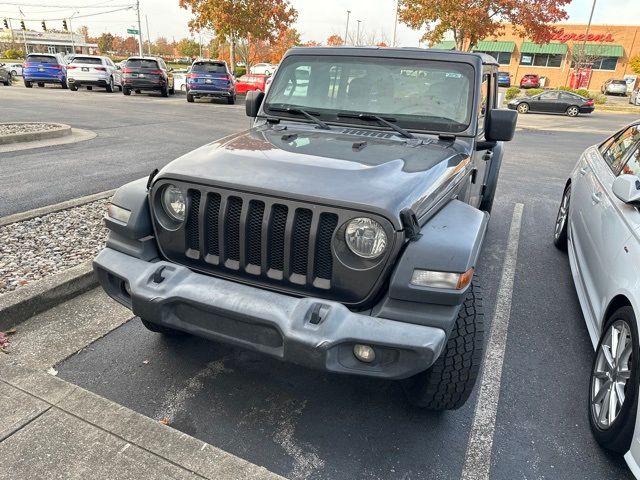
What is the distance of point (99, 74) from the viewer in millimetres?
21672

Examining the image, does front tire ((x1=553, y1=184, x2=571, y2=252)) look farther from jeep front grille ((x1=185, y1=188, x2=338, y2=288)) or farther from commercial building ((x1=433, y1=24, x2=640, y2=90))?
commercial building ((x1=433, y1=24, x2=640, y2=90))

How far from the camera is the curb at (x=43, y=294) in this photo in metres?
3.26

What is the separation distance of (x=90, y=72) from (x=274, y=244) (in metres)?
23.0

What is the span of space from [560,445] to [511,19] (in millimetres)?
24040

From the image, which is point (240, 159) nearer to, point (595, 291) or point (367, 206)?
point (367, 206)

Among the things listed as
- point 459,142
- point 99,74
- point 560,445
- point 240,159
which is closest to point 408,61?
point 459,142

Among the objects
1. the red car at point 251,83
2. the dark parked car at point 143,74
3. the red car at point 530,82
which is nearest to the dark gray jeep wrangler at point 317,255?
the dark parked car at point 143,74

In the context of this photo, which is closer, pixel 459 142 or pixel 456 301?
pixel 456 301

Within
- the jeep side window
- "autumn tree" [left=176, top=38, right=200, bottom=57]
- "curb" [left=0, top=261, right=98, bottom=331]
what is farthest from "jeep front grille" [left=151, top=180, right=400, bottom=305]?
"autumn tree" [left=176, top=38, right=200, bottom=57]

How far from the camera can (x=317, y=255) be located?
2322mm

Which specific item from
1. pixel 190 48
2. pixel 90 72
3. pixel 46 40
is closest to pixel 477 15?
pixel 90 72

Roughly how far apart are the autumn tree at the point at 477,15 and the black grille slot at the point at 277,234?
21921 mm

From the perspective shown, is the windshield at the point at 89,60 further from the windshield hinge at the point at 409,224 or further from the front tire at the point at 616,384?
the front tire at the point at 616,384

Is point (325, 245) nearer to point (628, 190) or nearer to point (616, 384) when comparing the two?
point (616, 384)
